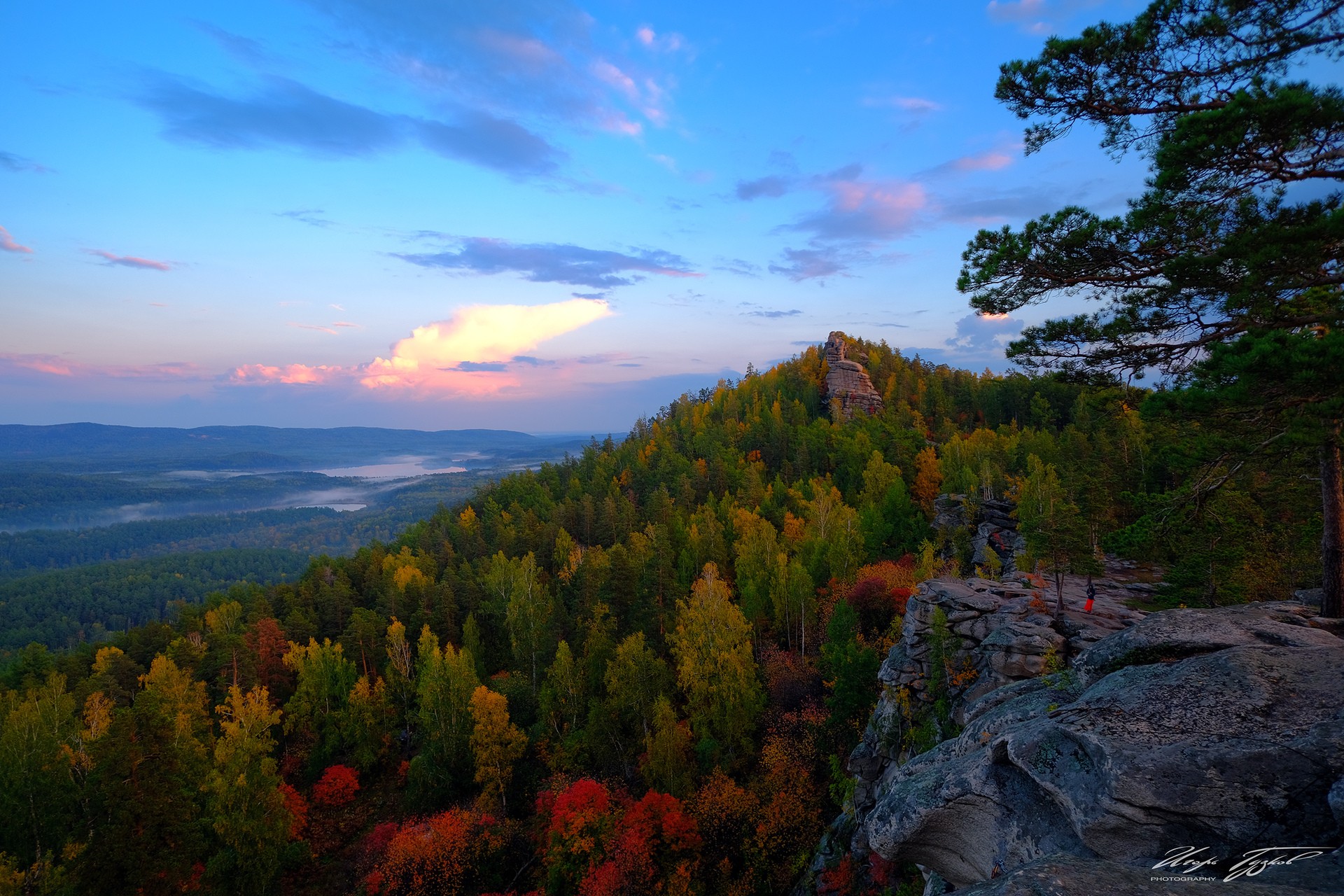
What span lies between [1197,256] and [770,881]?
2751 centimetres

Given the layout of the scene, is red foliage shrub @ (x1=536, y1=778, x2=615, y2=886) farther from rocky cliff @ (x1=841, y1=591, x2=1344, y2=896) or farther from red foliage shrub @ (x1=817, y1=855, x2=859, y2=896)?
rocky cliff @ (x1=841, y1=591, x2=1344, y2=896)

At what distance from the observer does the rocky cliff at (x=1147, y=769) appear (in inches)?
265

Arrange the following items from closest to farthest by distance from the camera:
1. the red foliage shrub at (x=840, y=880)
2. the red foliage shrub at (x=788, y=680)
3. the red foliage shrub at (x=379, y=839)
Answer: the red foliage shrub at (x=840, y=880) < the red foliage shrub at (x=379, y=839) < the red foliage shrub at (x=788, y=680)

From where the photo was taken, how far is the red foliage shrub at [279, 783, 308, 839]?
109ft

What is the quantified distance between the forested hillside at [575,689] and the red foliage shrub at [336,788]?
0.71 ft

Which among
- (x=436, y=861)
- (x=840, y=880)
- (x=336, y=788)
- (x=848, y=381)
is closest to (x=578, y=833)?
(x=436, y=861)

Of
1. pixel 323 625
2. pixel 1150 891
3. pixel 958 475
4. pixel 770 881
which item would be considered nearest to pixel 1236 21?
pixel 1150 891

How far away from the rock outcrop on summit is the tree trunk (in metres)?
77.4

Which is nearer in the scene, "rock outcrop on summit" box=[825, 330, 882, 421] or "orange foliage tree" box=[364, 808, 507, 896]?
"orange foliage tree" box=[364, 808, 507, 896]

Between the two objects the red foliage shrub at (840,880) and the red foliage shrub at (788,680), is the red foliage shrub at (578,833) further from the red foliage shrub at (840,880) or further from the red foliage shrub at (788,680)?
the red foliage shrub at (788,680)

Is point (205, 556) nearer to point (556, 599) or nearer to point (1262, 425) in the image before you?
point (556, 599)

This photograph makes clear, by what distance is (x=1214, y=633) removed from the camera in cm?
1088

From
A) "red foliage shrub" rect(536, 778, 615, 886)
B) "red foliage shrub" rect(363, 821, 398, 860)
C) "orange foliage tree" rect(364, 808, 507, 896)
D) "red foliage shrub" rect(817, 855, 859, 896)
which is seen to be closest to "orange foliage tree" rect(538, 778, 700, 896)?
"red foliage shrub" rect(536, 778, 615, 886)

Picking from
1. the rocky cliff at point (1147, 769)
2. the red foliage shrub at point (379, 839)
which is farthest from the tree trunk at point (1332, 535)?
the red foliage shrub at point (379, 839)
